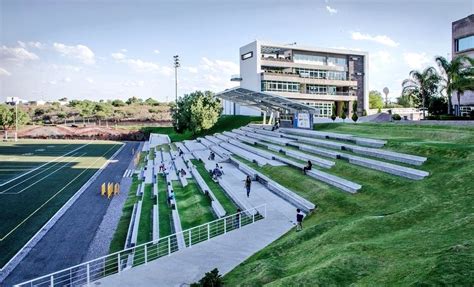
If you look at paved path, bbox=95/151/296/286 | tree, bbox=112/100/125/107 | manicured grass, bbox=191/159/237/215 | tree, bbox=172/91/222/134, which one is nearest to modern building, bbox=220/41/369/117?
tree, bbox=172/91/222/134

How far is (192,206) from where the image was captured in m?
25.7

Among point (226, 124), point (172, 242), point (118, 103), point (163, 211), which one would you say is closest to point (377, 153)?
point (163, 211)

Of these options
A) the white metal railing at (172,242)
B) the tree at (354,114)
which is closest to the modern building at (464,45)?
the tree at (354,114)

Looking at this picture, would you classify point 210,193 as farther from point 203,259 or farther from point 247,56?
point 247,56

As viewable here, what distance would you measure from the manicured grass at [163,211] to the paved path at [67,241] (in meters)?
3.97

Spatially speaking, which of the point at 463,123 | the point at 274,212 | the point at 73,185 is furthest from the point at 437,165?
the point at 73,185

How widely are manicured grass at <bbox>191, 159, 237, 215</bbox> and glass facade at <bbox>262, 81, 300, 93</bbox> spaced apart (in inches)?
1332

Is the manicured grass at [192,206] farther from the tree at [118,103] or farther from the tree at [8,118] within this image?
the tree at [118,103]

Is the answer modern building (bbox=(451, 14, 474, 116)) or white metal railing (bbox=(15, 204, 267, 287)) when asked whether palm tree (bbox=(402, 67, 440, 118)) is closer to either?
modern building (bbox=(451, 14, 474, 116))

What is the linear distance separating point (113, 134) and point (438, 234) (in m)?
102

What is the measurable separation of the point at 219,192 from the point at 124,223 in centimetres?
676

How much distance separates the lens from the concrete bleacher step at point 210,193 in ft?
76.0

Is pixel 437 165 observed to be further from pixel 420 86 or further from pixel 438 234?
pixel 420 86

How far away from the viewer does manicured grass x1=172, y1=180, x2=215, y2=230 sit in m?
22.8
